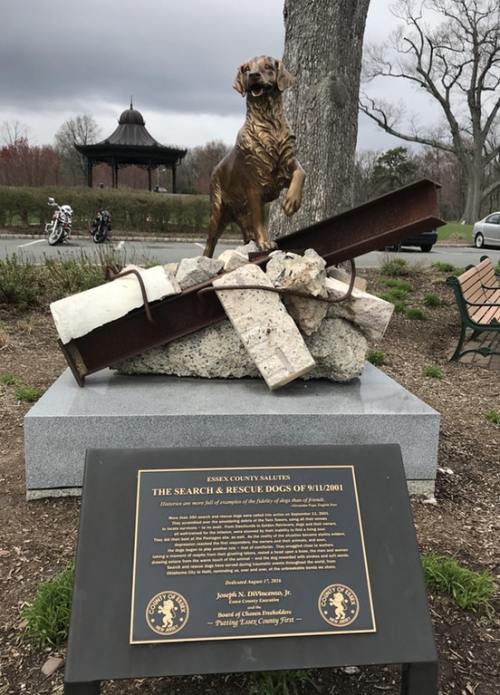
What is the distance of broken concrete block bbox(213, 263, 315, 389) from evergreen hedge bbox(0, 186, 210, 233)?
21.3 metres

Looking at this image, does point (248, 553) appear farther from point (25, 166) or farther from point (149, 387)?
point (25, 166)

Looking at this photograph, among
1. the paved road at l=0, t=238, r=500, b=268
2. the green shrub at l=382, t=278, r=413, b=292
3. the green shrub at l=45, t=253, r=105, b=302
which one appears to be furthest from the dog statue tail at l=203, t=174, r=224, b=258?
the paved road at l=0, t=238, r=500, b=268

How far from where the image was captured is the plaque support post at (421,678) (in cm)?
181

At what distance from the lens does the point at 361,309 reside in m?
3.34

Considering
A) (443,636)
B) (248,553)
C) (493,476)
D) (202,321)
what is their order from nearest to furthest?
(248,553) < (443,636) < (202,321) < (493,476)

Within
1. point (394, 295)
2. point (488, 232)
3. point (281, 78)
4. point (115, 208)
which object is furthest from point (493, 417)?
point (488, 232)

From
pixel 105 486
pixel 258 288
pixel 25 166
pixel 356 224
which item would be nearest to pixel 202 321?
pixel 258 288

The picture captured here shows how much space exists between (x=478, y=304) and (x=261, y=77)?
13.5 ft

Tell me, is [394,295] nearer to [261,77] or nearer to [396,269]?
[396,269]

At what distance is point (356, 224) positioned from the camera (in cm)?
335

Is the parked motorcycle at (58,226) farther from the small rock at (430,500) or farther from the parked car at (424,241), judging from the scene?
the small rock at (430,500)

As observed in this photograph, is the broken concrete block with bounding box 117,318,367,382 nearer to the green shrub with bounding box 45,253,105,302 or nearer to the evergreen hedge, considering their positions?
the green shrub with bounding box 45,253,105,302

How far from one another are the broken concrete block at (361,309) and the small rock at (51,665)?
208 centimetres

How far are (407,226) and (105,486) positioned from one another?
6.68ft
